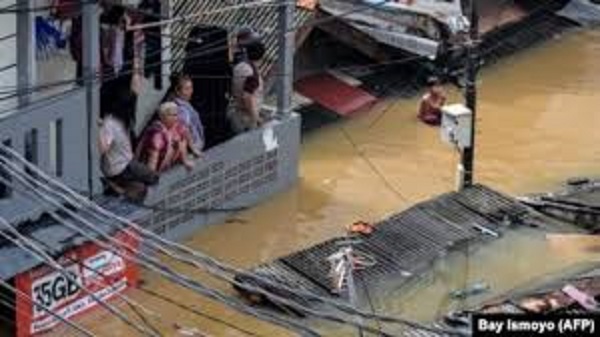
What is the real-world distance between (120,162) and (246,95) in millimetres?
2313

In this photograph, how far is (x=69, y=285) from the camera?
1441 centimetres

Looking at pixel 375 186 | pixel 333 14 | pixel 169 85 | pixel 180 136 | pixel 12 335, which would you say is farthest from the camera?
pixel 333 14

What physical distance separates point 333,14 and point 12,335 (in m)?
8.44

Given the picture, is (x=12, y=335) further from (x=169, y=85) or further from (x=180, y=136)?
(x=169, y=85)

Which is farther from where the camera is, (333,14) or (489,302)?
(333,14)

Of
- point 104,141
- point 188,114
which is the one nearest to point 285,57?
point 188,114

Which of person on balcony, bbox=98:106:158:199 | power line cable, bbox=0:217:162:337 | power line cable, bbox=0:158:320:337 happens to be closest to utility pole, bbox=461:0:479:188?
person on balcony, bbox=98:106:158:199

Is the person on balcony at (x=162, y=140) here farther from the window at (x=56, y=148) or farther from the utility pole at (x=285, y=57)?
the utility pole at (x=285, y=57)

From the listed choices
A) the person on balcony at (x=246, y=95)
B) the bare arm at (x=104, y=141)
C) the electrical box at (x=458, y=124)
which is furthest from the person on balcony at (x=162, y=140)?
the electrical box at (x=458, y=124)

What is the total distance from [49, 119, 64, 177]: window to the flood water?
4.65 ft

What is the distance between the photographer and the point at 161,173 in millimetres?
16031

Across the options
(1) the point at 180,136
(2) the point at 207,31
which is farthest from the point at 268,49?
(1) the point at 180,136

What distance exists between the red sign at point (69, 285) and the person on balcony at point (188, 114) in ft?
5.78

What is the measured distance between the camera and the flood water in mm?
A: 15398
